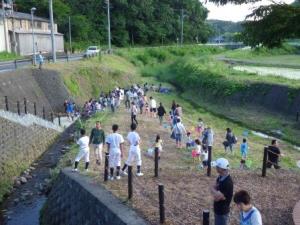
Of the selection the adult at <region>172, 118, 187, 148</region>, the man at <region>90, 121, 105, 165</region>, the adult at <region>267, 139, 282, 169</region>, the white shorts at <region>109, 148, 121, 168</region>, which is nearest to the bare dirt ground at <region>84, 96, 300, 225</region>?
the adult at <region>267, 139, 282, 169</region>

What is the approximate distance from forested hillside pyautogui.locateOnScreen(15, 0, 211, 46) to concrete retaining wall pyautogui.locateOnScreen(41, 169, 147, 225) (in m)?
59.7

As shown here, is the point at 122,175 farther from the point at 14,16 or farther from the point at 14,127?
the point at 14,16

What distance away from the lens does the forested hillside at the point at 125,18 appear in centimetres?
7081

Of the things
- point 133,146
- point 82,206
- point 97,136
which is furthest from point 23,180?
point 133,146

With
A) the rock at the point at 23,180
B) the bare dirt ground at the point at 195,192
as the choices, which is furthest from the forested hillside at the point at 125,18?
the bare dirt ground at the point at 195,192

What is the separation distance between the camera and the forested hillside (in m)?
70.8

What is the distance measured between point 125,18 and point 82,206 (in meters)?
70.3

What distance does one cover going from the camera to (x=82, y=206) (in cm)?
1156

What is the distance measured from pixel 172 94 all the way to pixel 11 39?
21304 millimetres

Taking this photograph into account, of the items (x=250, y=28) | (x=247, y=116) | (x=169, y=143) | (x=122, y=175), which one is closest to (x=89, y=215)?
(x=122, y=175)

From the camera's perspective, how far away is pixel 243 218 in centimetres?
634

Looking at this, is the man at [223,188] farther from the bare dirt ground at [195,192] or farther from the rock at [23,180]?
the rock at [23,180]

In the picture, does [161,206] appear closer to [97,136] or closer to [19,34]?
[97,136]

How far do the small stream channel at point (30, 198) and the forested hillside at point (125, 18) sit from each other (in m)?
54.2
